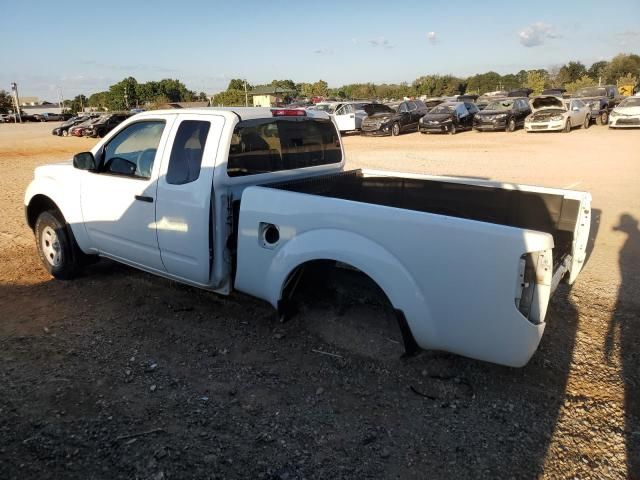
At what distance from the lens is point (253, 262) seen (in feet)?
12.7

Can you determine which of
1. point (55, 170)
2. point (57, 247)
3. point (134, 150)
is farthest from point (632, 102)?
point (57, 247)

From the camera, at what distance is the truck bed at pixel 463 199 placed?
406 centimetres

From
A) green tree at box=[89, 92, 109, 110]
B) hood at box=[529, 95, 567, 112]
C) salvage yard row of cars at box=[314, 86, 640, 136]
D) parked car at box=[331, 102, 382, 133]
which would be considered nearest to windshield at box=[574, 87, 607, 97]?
salvage yard row of cars at box=[314, 86, 640, 136]

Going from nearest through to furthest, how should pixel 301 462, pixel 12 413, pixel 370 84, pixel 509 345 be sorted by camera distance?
pixel 301 462 < pixel 509 345 < pixel 12 413 < pixel 370 84

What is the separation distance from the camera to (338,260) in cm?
340

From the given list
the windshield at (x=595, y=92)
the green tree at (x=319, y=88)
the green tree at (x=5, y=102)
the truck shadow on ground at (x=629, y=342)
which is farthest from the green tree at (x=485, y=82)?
the truck shadow on ground at (x=629, y=342)

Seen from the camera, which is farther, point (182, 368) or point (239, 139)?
point (239, 139)

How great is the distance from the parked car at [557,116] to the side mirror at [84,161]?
24.2m

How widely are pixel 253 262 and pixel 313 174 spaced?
138 cm

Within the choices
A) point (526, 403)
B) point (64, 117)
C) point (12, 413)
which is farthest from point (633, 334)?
point (64, 117)

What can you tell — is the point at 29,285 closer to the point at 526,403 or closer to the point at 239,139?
the point at 239,139

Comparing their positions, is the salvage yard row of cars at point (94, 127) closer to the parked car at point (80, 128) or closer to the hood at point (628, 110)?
the parked car at point (80, 128)

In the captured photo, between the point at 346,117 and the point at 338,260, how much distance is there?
83.8ft

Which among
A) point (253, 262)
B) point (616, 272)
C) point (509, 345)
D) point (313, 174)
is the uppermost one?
point (313, 174)
